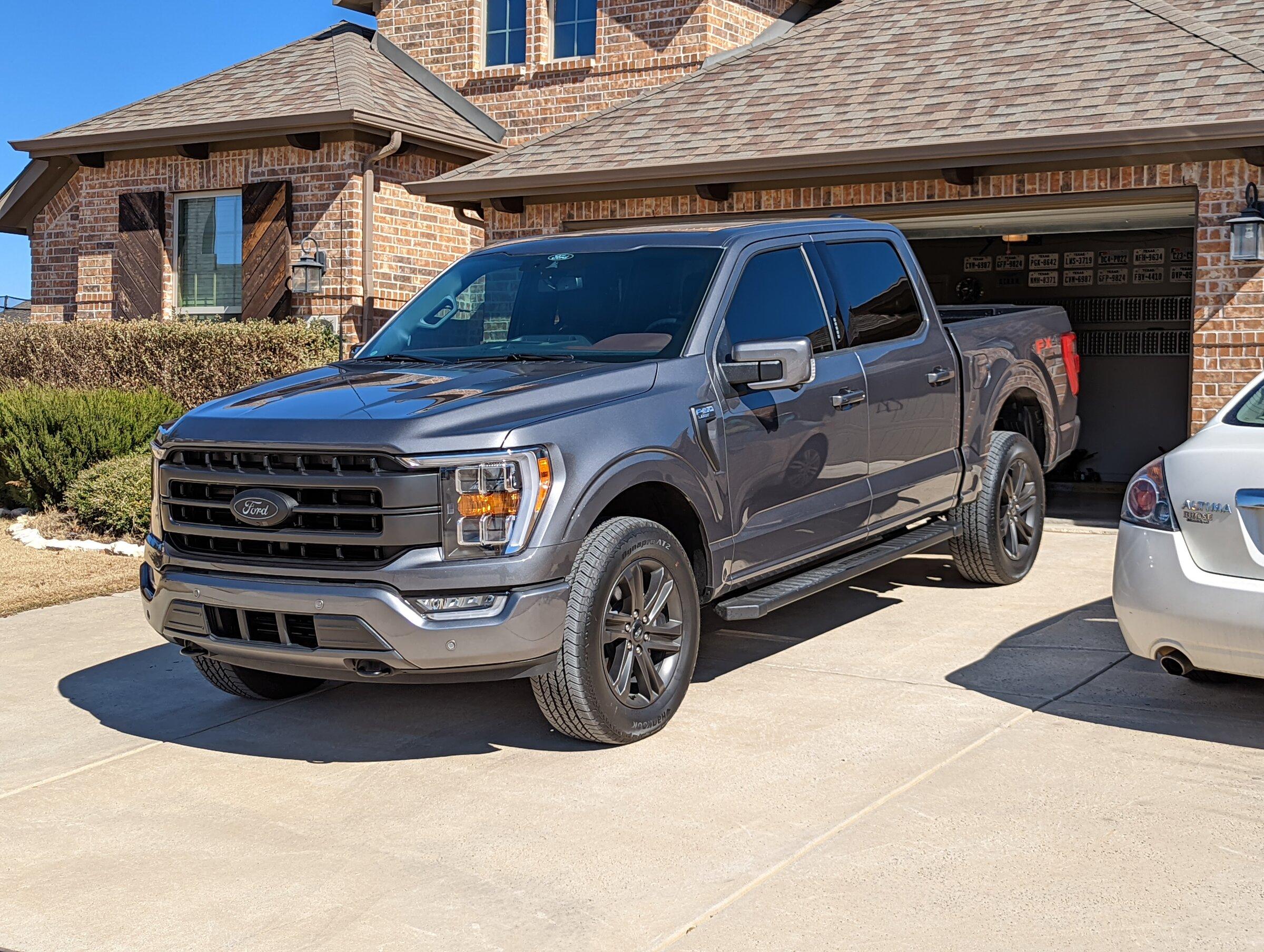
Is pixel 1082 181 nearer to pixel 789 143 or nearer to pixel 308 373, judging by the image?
pixel 789 143

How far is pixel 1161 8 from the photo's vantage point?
12.8 metres

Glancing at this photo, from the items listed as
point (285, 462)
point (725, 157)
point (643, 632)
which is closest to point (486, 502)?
point (285, 462)

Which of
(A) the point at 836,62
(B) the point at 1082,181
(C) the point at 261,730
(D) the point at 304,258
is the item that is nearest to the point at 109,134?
(D) the point at 304,258

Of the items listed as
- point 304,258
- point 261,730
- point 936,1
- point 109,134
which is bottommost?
point 261,730

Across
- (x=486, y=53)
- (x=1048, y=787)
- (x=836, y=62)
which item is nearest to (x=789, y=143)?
(x=836, y=62)

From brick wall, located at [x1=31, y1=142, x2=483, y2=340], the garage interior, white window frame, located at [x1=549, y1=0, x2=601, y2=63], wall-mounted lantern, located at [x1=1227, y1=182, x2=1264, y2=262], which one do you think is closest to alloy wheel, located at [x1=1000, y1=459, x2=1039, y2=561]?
wall-mounted lantern, located at [x1=1227, y1=182, x2=1264, y2=262]

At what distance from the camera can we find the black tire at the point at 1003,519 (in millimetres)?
8039

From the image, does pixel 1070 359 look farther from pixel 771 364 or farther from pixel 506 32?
pixel 506 32

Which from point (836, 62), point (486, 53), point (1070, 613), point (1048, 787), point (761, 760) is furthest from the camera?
point (486, 53)

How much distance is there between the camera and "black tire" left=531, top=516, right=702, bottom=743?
5.07 m

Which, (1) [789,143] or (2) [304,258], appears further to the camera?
(2) [304,258]

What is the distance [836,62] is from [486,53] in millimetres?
5850

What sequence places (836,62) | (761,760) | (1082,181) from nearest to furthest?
(761,760) < (1082,181) < (836,62)

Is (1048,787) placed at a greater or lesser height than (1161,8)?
lesser
